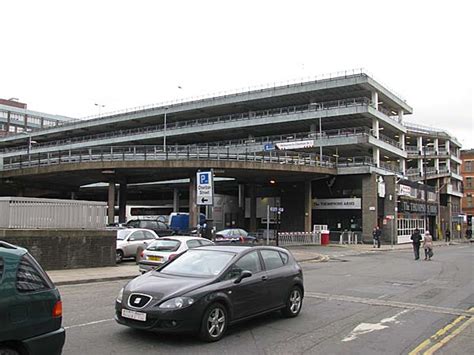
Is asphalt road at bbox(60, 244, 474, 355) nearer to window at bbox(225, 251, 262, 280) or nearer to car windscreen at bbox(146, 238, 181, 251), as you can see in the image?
window at bbox(225, 251, 262, 280)

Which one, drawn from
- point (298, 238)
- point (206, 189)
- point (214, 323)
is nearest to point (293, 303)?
point (214, 323)

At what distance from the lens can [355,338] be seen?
7.99 metres

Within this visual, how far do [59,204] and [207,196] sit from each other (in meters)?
6.30

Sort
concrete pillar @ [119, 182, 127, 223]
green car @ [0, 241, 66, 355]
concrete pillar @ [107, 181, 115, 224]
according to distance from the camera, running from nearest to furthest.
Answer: green car @ [0, 241, 66, 355], concrete pillar @ [107, 181, 115, 224], concrete pillar @ [119, 182, 127, 223]

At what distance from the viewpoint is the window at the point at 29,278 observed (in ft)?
16.5

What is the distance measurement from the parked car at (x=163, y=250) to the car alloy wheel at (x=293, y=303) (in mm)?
5177

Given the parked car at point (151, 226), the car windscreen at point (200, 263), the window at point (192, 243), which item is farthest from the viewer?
the parked car at point (151, 226)

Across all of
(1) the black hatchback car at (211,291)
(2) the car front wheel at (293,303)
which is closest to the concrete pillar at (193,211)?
(2) the car front wheel at (293,303)

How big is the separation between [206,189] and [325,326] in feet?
42.4

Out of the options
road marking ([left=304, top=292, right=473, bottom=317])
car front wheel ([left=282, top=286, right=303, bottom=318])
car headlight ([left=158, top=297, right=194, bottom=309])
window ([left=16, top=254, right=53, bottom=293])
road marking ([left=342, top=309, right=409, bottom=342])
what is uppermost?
window ([left=16, top=254, right=53, bottom=293])

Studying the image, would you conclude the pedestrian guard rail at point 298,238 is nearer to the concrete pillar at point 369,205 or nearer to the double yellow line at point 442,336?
the concrete pillar at point 369,205

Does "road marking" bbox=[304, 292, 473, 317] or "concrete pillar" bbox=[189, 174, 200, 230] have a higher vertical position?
"concrete pillar" bbox=[189, 174, 200, 230]

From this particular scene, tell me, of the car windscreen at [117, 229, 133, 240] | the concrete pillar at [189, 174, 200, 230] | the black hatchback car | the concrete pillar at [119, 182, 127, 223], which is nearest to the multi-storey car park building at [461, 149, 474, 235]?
the concrete pillar at [189, 174, 200, 230]

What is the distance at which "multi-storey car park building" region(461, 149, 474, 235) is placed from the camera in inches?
4225
